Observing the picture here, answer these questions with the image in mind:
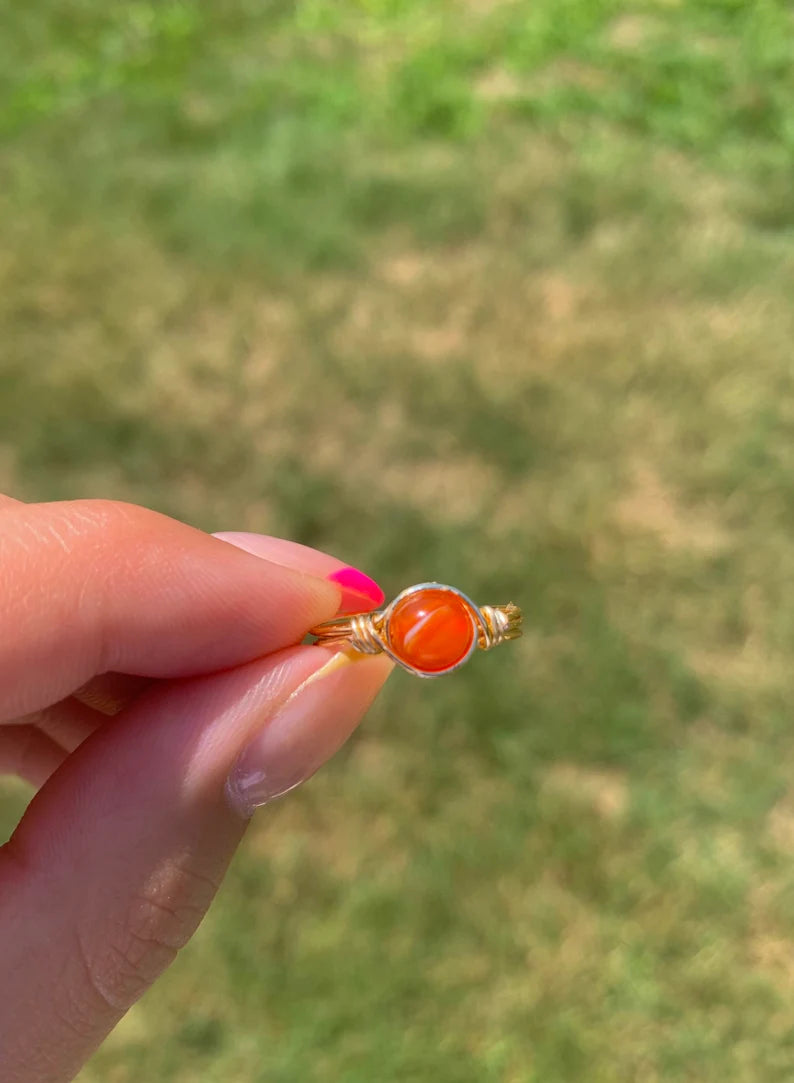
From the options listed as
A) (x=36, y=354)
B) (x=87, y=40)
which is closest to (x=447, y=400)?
(x=36, y=354)

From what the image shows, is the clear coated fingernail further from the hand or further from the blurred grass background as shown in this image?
the blurred grass background

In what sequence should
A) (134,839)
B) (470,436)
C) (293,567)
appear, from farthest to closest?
1. (470,436)
2. (293,567)
3. (134,839)

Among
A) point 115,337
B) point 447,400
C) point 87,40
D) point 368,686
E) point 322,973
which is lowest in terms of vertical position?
point 322,973

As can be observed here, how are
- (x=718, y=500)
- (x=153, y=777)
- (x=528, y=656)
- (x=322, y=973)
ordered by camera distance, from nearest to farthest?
(x=153, y=777), (x=322, y=973), (x=528, y=656), (x=718, y=500)

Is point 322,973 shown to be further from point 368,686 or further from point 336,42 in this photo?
point 336,42

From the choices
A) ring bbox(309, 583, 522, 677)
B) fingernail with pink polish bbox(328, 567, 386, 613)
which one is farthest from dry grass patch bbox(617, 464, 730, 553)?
ring bbox(309, 583, 522, 677)

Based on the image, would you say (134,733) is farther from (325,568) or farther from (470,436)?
(470,436)

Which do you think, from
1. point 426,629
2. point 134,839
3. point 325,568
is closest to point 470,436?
point 325,568
